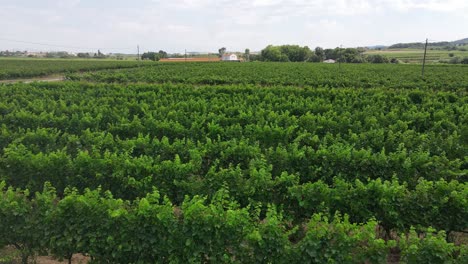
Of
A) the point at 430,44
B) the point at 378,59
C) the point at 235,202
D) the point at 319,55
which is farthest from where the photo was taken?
the point at 430,44

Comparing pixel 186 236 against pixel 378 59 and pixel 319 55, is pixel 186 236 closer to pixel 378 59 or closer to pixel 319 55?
pixel 378 59

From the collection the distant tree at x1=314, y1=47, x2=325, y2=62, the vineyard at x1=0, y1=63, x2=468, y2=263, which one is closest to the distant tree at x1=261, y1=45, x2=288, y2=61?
the distant tree at x1=314, y1=47, x2=325, y2=62

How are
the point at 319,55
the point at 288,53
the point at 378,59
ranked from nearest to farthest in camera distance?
the point at 378,59, the point at 319,55, the point at 288,53

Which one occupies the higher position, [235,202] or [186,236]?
[235,202]

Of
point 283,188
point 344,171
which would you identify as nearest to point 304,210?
point 283,188

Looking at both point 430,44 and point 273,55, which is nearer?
point 273,55

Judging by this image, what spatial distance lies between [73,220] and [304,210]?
414cm

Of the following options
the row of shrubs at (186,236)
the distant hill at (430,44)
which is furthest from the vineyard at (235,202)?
the distant hill at (430,44)

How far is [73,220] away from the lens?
562 cm

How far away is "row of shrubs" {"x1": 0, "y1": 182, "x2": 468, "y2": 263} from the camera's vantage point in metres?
4.89

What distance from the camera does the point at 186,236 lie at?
529 centimetres

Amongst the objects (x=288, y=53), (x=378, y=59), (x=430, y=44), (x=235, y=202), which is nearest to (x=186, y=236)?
(x=235, y=202)

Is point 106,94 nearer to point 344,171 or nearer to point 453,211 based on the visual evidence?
point 344,171

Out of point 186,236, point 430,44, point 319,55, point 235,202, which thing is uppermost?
point 430,44
